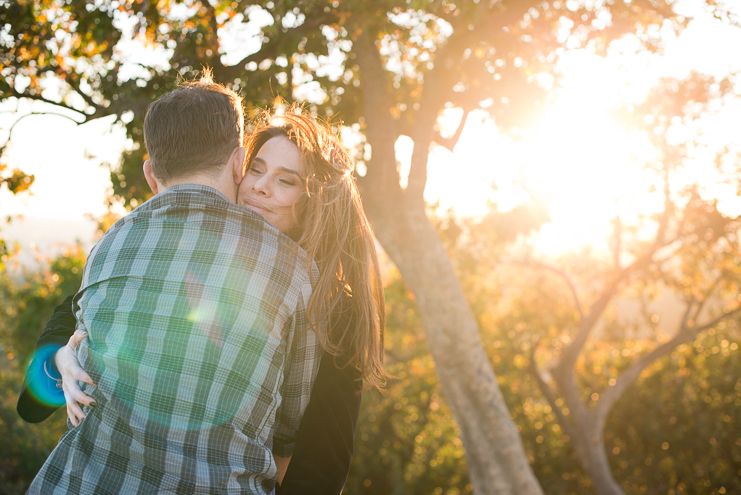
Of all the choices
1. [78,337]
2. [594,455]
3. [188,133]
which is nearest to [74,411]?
[78,337]

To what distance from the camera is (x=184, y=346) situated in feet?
4.47

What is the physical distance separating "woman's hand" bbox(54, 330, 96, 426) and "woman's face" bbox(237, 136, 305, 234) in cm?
87

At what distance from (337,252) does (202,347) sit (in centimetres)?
66

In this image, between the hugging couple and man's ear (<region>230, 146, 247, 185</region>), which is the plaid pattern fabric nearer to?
the hugging couple

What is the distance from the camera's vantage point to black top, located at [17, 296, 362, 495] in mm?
1549

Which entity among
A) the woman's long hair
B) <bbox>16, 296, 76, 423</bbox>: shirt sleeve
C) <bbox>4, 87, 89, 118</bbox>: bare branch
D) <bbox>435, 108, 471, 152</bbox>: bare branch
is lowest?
<bbox>16, 296, 76, 423</bbox>: shirt sleeve

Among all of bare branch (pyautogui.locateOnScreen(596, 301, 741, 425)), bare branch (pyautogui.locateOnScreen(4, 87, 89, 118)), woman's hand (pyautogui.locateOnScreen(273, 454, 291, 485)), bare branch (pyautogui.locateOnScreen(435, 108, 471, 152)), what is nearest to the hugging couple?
woman's hand (pyautogui.locateOnScreen(273, 454, 291, 485))

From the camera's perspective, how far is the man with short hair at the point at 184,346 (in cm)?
134

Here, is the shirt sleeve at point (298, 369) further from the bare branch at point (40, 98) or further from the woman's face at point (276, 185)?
the bare branch at point (40, 98)

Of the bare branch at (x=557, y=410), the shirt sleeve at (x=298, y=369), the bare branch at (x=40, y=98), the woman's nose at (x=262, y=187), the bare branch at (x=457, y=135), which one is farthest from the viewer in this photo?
the bare branch at (x=557, y=410)

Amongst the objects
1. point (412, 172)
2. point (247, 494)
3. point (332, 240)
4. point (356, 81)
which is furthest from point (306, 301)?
point (356, 81)

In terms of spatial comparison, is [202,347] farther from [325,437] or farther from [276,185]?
[276,185]

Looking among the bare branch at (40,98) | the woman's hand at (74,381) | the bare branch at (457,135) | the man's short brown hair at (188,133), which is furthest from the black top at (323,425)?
the bare branch at (457,135)

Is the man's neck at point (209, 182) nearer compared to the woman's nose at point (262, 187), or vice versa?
the man's neck at point (209, 182)
